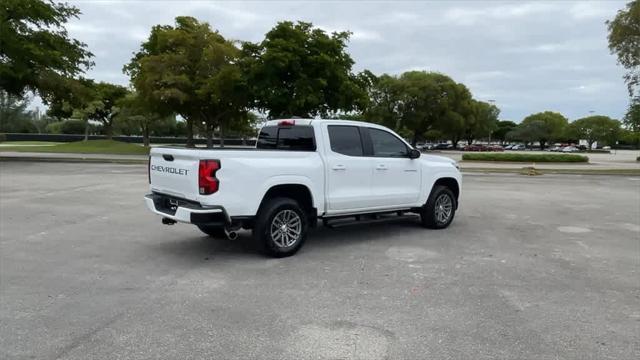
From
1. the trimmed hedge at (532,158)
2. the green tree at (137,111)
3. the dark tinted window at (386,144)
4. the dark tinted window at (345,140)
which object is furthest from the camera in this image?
the green tree at (137,111)

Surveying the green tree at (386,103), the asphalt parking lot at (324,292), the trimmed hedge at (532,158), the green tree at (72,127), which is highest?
the green tree at (386,103)

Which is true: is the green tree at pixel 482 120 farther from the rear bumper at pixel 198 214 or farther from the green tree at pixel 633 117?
the rear bumper at pixel 198 214

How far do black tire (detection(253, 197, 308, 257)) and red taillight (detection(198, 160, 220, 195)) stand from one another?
772mm

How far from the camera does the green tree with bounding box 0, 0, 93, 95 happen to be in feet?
82.7

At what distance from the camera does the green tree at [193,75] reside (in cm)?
3803

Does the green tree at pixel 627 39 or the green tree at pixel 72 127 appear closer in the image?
the green tree at pixel 627 39

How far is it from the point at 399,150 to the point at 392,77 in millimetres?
62817

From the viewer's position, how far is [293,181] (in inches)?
263

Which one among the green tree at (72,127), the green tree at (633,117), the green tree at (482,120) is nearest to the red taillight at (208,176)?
the green tree at (633,117)

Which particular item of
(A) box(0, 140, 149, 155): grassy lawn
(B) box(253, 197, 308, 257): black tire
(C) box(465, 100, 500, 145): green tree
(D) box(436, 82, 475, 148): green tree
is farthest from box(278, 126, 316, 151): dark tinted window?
(C) box(465, 100, 500, 145): green tree

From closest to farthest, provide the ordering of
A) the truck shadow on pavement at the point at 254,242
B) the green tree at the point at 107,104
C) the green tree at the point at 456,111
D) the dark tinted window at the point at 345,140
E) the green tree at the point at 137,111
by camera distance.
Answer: the truck shadow on pavement at the point at 254,242 → the dark tinted window at the point at 345,140 → the green tree at the point at 137,111 → the green tree at the point at 107,104 → the green tree at the point at 456,111

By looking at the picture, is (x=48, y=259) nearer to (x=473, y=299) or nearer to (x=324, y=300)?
(x=324, y=300)

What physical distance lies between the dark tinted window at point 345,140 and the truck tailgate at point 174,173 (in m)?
2.13

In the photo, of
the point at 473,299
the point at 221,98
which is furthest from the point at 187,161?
the point at 221,98
